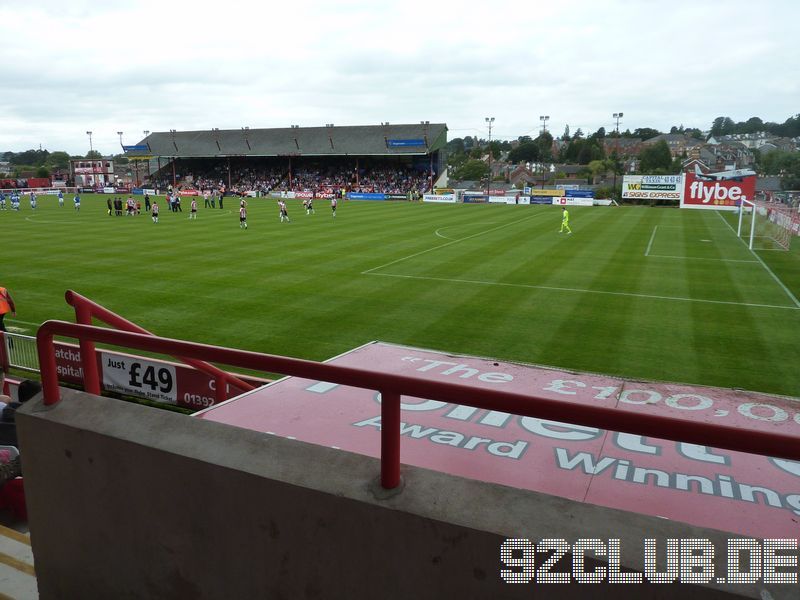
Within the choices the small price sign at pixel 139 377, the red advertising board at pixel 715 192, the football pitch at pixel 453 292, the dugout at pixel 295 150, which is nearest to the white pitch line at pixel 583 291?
the football pitch at pixel 453 292

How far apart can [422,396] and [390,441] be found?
0.36 metres

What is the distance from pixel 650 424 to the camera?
2.24 metres

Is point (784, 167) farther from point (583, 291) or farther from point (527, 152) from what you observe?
point (583, 291)

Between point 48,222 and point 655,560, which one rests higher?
point 655,560

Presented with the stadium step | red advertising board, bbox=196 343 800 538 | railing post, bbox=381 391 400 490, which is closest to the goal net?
red advertising board, bbox=196 343 800 538

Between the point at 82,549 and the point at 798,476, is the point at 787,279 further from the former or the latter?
the point at 82,549

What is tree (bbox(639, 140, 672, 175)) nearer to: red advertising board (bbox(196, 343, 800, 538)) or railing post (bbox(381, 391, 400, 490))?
red advertising board (bbox(196, 343, 800, 538))

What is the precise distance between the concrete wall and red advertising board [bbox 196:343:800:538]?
2.83 meters

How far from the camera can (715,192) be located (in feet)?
185

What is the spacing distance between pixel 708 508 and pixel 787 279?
1941cm

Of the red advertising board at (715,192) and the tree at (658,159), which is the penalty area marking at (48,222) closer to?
the red advertising board at (715,192)

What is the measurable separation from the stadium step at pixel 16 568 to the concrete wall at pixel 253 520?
54 centimetres

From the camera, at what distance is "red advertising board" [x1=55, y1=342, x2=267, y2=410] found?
1007 centimetres

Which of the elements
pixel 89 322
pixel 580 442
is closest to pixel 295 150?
pixel 580 442
